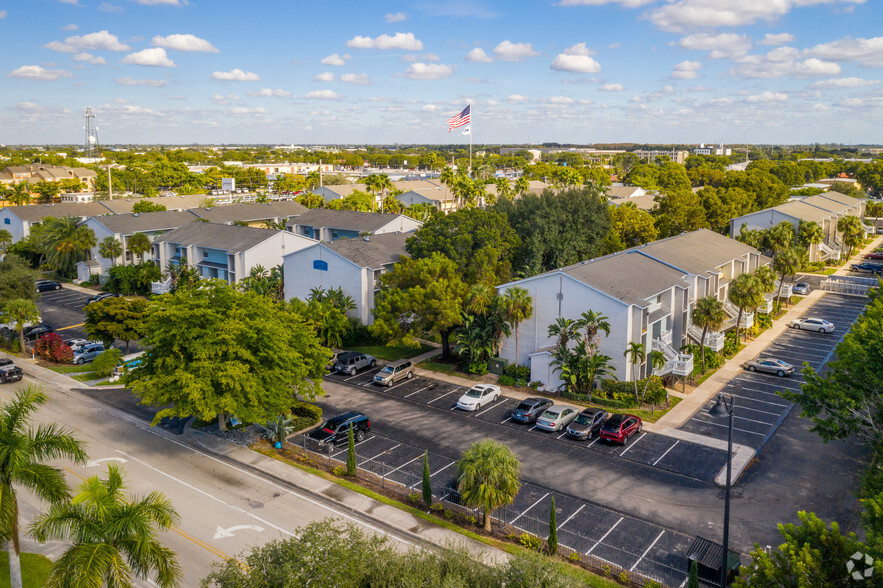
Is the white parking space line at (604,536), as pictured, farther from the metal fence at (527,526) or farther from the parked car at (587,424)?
the parked car at (587,424)

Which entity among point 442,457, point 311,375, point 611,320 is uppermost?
point 611,320

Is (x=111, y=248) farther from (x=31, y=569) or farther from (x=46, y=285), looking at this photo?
(x=31, y=569)

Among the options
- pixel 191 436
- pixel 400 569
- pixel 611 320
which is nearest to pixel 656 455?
pixel 611 320

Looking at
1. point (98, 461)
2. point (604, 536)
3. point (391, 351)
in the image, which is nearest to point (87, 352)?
point (98, 461)

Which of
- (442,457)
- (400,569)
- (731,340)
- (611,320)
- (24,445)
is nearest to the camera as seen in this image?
(400,569)

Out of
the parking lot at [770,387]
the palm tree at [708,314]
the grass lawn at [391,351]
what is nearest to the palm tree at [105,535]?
the parking lot at [770,387]

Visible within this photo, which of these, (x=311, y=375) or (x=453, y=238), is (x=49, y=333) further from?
(x=453, y=238)

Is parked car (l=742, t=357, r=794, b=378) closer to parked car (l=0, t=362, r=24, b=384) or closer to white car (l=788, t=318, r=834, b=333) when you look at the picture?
white car (l=788, t=318, r=834, b=333)
